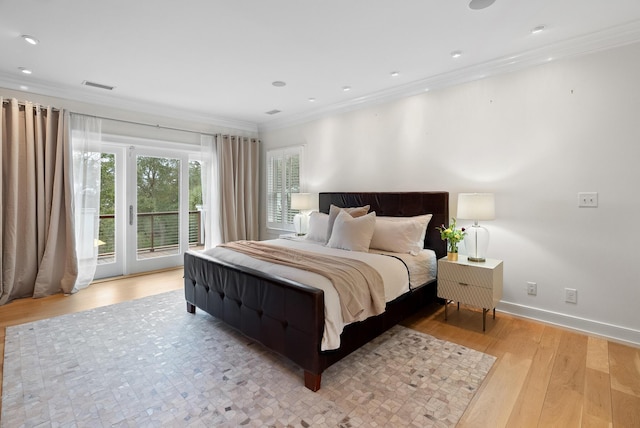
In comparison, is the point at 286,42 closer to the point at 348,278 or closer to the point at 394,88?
the point at 394,88

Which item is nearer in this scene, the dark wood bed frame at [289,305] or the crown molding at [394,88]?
the dark wood bed frame at [289,305]

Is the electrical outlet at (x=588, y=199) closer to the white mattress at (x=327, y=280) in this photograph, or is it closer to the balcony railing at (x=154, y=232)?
the white mattress at (x=327, y=280)

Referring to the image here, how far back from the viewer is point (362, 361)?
2342mm

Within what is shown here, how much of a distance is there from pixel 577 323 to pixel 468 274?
3.44ft

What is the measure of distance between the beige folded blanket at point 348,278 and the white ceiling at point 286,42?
1.95 m

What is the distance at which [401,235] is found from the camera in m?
3.28

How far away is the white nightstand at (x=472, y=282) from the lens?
2.80 metres

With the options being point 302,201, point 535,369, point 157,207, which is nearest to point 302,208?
point 302,201

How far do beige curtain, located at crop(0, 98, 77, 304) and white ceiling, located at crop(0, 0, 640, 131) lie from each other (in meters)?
0.46

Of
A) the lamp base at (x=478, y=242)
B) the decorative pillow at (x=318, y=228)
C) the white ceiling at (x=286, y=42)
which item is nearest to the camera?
the white ceiling at (x=286, y=42)

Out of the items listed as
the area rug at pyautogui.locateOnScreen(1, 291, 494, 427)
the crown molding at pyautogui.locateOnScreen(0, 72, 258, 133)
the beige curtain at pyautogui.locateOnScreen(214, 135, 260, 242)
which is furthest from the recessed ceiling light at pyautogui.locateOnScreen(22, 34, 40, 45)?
the beige curtain at pyautogui.locateOnScreen(214, 135, 260, 242)

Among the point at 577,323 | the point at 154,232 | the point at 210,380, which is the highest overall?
the point at 154,232

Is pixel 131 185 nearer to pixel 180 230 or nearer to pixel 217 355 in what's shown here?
pixel 180 230

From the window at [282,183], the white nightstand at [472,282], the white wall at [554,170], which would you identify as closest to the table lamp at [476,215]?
the white nightstand at [472,282]
